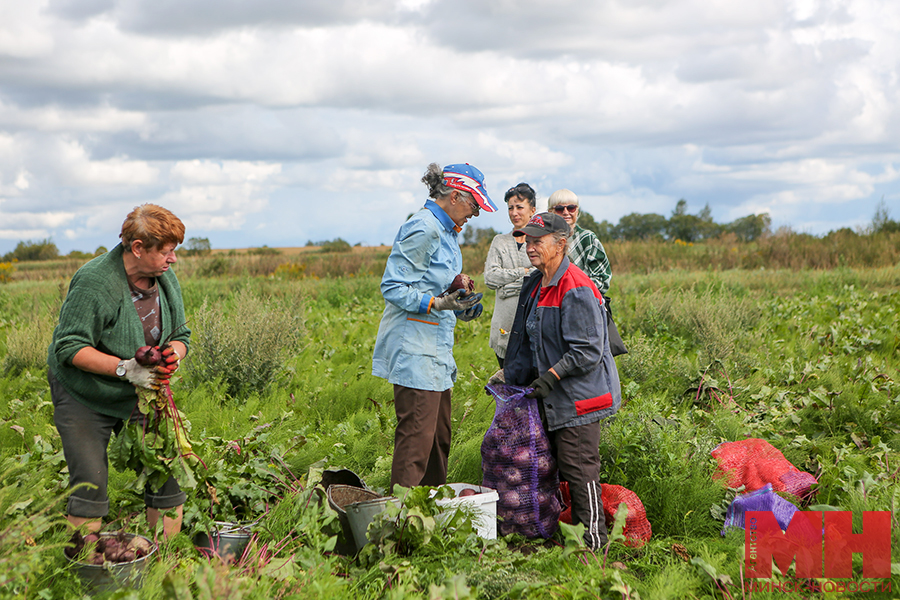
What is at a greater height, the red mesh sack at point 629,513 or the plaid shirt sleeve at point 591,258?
the plaid shirt sleeve at point 591,258

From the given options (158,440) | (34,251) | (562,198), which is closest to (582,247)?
(562,198)

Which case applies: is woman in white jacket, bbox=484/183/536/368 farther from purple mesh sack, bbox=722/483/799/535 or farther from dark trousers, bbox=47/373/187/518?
dark trousers, bbox=47/373/187/518

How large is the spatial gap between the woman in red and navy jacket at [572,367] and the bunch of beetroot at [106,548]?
206cm

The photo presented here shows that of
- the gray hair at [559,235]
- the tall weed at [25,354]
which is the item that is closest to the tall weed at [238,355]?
the tall weed at [25,354]

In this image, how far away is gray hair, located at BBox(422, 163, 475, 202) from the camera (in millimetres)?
3619

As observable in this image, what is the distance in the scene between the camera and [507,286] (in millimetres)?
4742

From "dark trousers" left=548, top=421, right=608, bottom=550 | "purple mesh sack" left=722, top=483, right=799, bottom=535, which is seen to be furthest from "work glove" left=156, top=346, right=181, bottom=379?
"purple mesh sack" left=722, top=483, right=799, bottom=535

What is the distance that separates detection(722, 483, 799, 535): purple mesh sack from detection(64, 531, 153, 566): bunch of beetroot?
307 cm

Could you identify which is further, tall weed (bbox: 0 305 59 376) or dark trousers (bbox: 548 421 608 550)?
tall weed (bbox: 0 305 59 376)

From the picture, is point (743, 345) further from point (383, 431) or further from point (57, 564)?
point (57, 564)

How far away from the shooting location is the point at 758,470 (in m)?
4.12

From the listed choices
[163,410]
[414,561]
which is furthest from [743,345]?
[163,410]

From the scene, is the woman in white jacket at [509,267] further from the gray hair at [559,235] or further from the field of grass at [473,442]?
the gray hair at [559,235]

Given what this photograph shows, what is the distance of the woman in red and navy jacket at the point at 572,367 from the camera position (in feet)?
11.4
